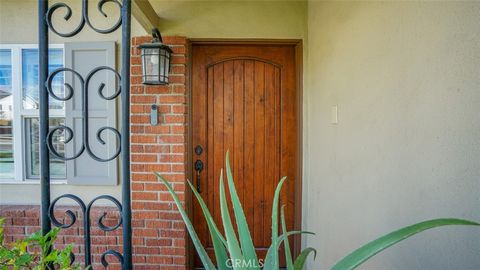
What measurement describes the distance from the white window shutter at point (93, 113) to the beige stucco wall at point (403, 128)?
170 centimetres

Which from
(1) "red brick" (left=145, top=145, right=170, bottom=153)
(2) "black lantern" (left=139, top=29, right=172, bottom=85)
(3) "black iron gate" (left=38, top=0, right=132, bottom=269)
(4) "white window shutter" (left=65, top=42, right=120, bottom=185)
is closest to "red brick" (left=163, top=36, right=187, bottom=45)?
(2) "black lantern" (left=139, top=29, right=172, bottom=85)

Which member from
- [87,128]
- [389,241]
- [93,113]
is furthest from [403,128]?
[93,113]

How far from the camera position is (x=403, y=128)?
0.95 metres

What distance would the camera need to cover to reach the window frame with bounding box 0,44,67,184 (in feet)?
6.98

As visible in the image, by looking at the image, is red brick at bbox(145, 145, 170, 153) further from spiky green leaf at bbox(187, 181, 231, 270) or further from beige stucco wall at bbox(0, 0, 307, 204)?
spiky green leaf at bbox(187, 181, 231, 270)

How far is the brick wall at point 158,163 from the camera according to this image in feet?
6.65

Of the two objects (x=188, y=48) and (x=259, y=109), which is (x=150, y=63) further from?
(x=259, y=109)

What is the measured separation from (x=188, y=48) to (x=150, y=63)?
38cm

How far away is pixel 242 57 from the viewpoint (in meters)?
2.21

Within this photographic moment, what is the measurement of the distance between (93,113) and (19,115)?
0.68 metres

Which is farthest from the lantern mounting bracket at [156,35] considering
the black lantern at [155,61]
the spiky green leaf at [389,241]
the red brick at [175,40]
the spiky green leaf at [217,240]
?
the spiky green leaf at [389,241]

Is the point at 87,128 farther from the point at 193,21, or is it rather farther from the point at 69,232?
the point at 69,232

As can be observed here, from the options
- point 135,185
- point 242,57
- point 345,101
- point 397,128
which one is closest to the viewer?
point 397,128

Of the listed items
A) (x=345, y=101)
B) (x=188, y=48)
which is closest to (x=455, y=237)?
(x=345, y=101)
